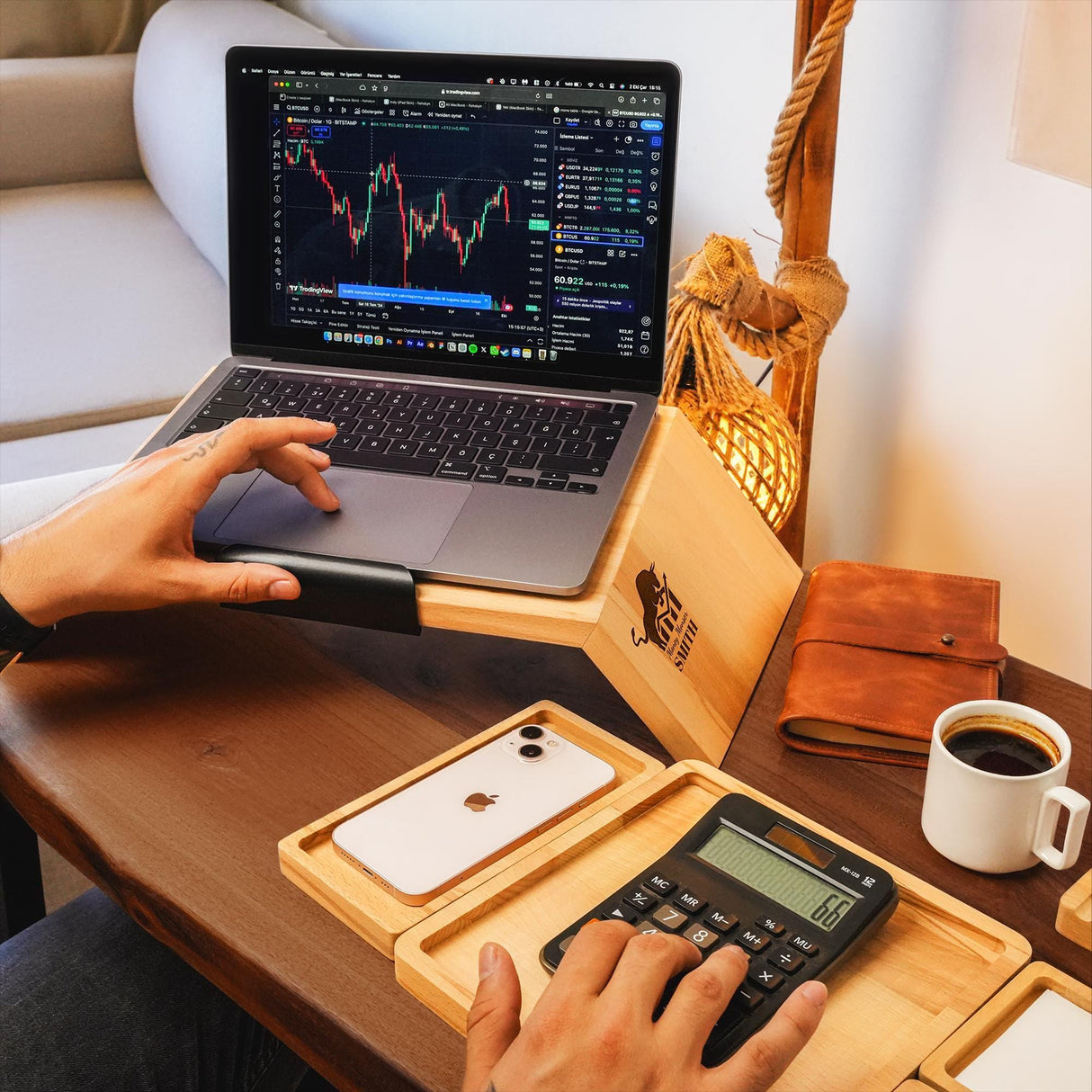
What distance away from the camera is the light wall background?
1141 mm

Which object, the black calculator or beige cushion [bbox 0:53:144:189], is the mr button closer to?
the black calculator

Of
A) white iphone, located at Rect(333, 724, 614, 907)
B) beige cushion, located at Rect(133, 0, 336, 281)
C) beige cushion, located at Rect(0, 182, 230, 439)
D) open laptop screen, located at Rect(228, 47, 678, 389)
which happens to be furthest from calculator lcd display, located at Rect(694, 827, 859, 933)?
beige cushion, located at Rect(133, 0, 336, 281)

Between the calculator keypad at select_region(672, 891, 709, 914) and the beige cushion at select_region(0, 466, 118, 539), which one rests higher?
the beige cushion at select_region(0, 466, 118, 539)

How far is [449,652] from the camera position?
92cm

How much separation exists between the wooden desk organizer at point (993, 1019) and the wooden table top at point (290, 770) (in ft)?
0.10

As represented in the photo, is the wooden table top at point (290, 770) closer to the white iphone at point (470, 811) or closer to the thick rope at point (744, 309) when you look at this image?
the white iphone at point (470, 811)

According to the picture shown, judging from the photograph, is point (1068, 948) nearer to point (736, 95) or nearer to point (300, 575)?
point (300, 575)

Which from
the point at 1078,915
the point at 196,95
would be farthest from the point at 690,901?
the point at 196,95

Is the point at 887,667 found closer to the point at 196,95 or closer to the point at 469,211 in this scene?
the point at 469,211

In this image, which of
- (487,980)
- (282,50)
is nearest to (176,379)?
(282,50)

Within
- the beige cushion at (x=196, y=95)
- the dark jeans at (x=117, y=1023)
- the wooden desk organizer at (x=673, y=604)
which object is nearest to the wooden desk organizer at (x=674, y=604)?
the wooden desk organizer at (x=673, y=604)

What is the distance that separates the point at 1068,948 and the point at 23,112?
237 centimetres

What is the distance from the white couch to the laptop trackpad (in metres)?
0.79

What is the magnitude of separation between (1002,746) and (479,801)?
32 centimetres
